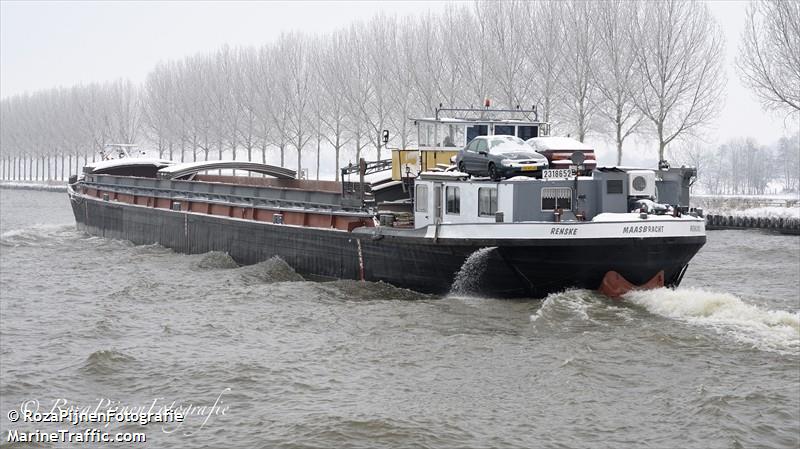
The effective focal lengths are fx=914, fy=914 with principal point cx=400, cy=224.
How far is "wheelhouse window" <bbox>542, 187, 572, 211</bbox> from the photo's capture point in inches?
816

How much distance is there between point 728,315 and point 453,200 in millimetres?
6780

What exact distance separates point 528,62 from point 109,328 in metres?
38.8

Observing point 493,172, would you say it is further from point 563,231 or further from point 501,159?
point 563,231

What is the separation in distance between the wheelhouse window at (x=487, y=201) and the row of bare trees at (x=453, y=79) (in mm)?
16711

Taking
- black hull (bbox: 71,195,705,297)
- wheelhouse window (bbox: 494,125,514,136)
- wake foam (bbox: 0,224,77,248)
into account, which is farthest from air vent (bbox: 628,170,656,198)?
wake foam (bbox: 0,224,77,248)

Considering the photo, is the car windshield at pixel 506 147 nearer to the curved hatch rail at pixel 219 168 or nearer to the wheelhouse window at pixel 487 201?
the wheelhouse window at pixel 487 201

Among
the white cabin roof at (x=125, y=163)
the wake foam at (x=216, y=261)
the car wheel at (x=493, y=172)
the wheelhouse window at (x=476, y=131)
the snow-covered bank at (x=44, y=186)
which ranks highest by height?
the snow-covered bank at (x=44, y=186)

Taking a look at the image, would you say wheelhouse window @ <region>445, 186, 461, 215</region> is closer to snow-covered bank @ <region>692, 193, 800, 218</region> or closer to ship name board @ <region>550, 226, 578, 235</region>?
ship name board @ <region>550, 226, 578, 235</region>

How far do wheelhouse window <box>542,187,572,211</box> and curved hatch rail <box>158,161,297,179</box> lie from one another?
17.5m

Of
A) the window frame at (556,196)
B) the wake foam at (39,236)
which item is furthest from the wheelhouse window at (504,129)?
the wake foam at (39,236)

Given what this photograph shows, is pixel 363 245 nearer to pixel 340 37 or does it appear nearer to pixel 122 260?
pixel 122 260

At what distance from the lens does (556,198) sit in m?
20.8

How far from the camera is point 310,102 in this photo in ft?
236

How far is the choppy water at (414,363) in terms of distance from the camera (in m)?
12.8
